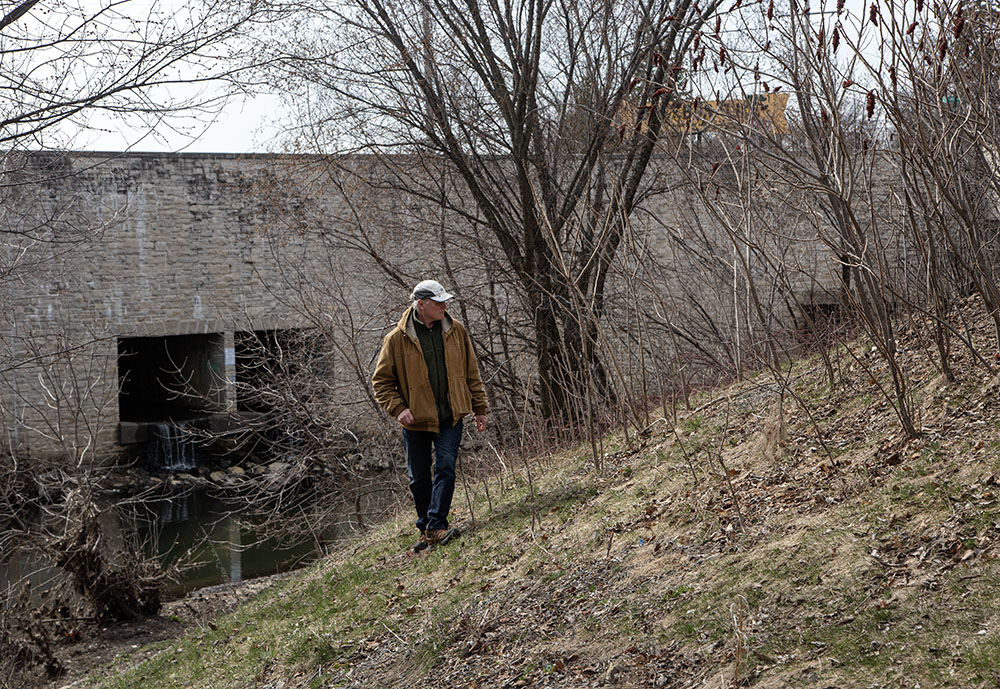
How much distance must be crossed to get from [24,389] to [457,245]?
11234mm

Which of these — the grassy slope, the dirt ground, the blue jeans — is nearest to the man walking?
the blue jeans

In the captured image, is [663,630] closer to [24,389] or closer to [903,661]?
[903,661]

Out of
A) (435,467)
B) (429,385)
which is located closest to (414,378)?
(429,385)

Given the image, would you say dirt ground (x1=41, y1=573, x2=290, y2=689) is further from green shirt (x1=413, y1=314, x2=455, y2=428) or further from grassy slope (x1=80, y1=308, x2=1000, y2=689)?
green shirt (x1=413, y1=314, x2=455, y2=428)

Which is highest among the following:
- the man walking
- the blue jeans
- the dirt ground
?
the man walking

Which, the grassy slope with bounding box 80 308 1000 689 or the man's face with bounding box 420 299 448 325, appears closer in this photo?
the grassy slope with bounding box 80 308 1000 689

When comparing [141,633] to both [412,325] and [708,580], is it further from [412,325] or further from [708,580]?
[708,580]

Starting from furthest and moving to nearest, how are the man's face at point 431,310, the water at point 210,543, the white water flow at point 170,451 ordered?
1. the white water flow at point 170,451
2. the water at point 210,543
3. the man's face at point 431,310

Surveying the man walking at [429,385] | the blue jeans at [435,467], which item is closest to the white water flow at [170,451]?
the blue jeans at [435,467]

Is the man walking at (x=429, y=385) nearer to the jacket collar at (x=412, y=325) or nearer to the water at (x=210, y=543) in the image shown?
the jacket collar at (x=412, y=325)

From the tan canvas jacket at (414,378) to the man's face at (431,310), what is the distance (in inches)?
3.7

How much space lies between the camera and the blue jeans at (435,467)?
6325 millimetres

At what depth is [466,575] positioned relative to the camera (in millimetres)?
5773

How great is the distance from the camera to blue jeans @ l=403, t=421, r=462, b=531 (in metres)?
6.33
